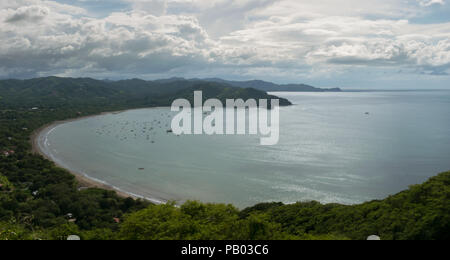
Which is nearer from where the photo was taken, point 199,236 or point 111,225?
point 199,236

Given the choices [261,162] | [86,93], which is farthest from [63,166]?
[86,93]

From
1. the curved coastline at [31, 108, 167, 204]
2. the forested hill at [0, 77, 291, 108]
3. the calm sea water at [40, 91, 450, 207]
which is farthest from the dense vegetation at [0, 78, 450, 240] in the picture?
the forested hill at [0, 77, 291, 108]

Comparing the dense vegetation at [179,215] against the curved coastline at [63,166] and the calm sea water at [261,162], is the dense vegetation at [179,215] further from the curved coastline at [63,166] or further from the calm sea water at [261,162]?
the calm sea water at [261,162]

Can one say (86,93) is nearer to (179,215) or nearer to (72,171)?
(72,171)

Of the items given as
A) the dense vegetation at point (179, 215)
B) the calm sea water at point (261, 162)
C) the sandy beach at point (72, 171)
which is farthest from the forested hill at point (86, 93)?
the dense vegetation at point (179, 215)

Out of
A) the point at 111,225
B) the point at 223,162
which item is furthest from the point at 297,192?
the point at 111,225
